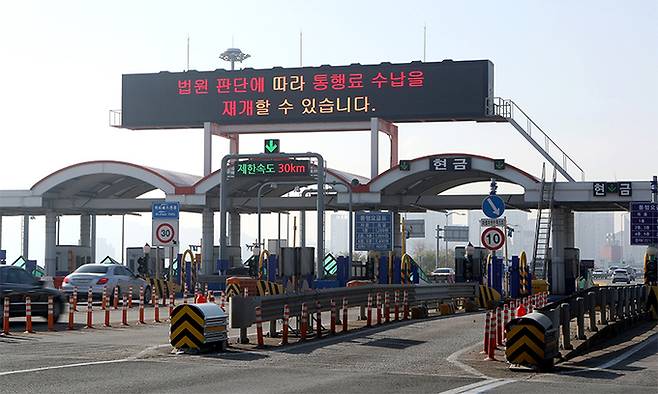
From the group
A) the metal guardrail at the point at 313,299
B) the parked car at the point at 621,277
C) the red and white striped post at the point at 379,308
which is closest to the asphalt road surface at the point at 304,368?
the metal guardrail at the point at 313,299

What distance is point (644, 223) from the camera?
42938 mm

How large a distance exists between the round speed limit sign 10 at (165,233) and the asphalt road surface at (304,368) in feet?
36.8

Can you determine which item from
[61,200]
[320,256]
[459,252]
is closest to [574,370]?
[320,256]

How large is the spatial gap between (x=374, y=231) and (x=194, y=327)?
104 feet

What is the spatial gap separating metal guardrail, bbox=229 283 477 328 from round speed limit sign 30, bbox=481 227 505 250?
3265mm

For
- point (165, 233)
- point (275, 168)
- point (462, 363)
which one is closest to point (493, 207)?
point (462, 363)

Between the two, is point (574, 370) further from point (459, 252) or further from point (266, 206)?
point (266, 206)

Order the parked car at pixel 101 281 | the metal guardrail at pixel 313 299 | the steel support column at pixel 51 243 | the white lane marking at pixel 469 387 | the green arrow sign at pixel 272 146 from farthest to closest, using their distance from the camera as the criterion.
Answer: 1. the steel support column at pixel 51 243
2. the green arrow sign at pixel 272 146
3. the parked car at pixel 101 281
4. the metal guardrail at pixel 313 299
5. the white lane marking at pixel 469 387

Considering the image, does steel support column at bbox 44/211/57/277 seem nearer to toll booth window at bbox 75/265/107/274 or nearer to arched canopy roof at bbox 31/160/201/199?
arched canopy roof at bbox 31/160/201/199

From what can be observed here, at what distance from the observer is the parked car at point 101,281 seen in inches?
1583

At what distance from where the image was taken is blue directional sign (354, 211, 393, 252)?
2026 inches

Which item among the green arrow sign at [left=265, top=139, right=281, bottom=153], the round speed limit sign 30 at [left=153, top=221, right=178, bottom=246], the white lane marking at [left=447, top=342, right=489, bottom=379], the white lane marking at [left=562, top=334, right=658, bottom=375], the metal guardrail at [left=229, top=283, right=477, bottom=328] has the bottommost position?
the white lane marking at [left=562, top=334, right=658, bottom=375]

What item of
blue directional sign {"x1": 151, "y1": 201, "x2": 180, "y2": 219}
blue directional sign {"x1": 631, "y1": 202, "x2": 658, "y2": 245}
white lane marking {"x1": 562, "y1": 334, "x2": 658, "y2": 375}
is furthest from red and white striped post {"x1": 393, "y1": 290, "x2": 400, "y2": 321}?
blue directional sign {"x1": 631, "y1": 202, "x2": 658, "y2": 245}

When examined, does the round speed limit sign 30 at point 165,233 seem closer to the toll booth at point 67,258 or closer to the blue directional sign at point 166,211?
the blue directional sign at point 166,211
